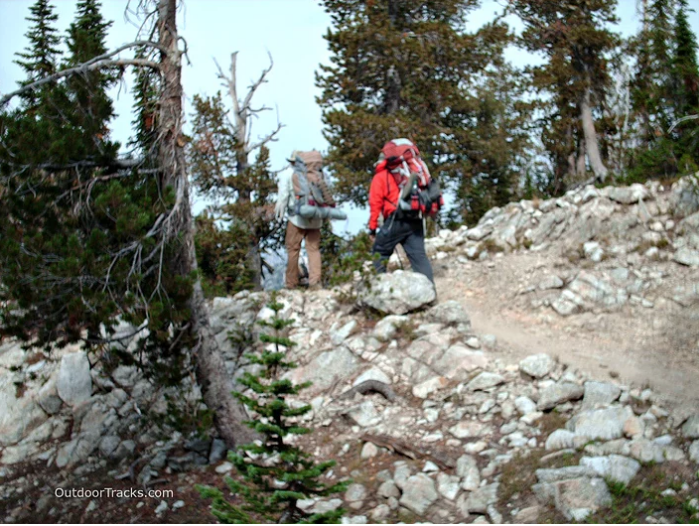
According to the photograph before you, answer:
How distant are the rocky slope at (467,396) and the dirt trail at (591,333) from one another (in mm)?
36

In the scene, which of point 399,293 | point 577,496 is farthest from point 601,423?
point 399,293

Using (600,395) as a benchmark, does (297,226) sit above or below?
above

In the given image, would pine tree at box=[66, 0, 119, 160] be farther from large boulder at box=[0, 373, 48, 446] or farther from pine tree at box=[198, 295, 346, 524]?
large boulder at box=[0, 373, 48, 446]

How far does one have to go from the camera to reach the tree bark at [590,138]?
15516mm

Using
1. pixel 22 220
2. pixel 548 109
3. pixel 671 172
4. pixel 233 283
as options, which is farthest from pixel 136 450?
pixel 548 109

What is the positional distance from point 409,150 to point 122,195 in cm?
465

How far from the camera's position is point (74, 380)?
9055 mm

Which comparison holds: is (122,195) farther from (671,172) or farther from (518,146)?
(518,146)

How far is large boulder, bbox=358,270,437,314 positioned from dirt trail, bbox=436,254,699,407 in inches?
31.5

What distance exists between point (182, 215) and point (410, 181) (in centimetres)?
359

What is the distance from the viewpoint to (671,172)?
39.9 feet

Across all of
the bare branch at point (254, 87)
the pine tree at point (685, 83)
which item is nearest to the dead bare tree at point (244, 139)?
the bare branch at point (254, 87)

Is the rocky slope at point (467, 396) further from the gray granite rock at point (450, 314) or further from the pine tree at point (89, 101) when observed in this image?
the pine tree at point (89, 101)

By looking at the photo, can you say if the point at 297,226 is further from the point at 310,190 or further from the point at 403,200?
the point at 403,200
